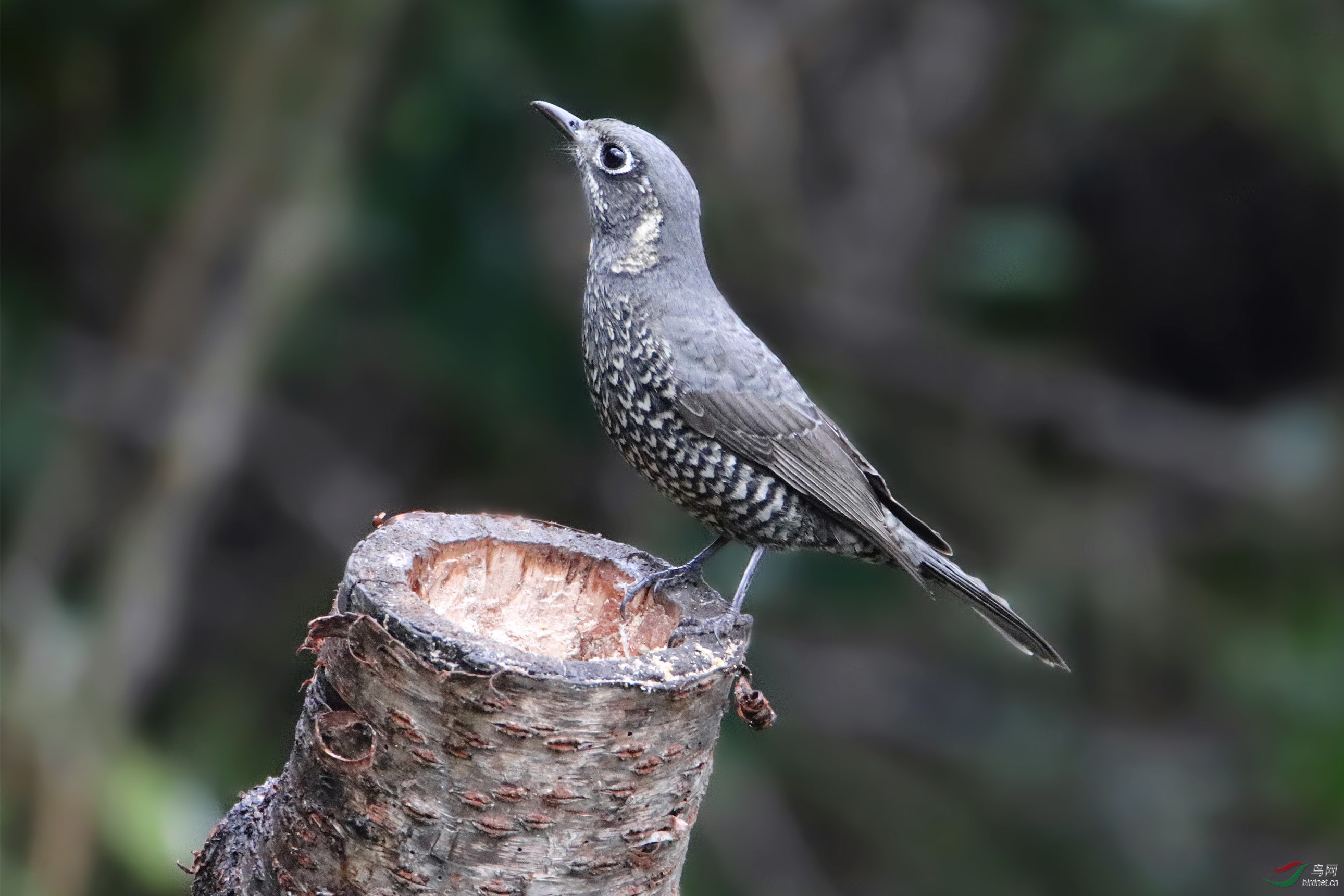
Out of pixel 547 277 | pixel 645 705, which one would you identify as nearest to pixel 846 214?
pixel 547 277

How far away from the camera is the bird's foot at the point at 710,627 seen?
3.11 metres

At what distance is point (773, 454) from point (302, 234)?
206cm

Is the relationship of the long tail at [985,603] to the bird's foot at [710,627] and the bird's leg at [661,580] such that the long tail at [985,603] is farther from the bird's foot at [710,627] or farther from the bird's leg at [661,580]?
the bird's foot at [710,627]

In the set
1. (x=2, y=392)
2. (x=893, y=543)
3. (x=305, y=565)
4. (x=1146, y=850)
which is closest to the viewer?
(x=893, y=543)

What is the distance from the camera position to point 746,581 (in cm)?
391

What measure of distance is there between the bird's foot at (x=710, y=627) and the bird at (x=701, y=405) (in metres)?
0.70

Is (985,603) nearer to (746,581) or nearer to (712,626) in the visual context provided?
(746,581)

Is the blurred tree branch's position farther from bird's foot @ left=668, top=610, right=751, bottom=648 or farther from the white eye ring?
bird's foot @ left=668, top=610, right=751, bottom=648

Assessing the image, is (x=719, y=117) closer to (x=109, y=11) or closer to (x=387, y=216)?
(x=387, y=216)

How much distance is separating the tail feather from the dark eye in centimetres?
134

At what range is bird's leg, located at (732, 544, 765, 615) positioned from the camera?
11.3 feet

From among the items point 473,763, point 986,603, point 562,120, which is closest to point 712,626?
point 473,763

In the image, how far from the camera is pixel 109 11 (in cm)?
528

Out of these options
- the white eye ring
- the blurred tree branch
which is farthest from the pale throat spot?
the blurred tree branch
